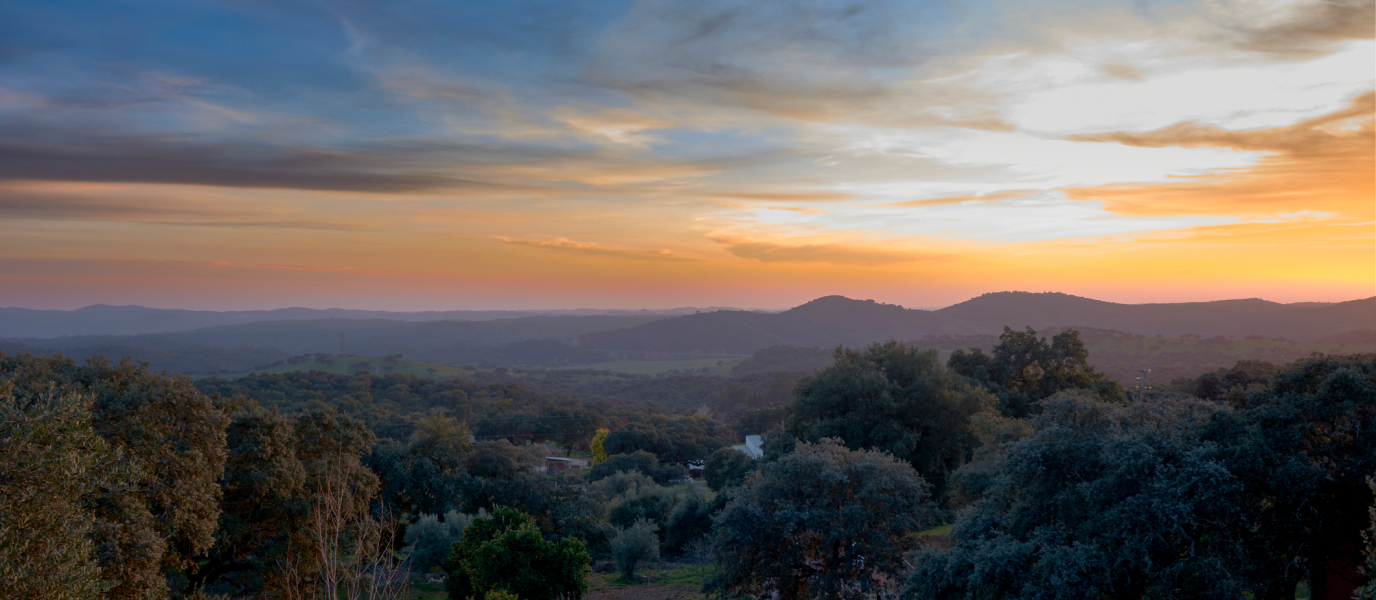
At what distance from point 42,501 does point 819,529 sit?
11984 mm

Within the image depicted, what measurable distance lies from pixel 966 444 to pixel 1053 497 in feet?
62.6

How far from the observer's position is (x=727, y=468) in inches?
1230

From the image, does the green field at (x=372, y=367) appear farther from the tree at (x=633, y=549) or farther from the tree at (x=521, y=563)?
the tree at (x=521, y=563)

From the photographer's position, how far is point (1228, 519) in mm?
10391

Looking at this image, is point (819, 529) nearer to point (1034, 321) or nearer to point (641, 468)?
point (641, 468)

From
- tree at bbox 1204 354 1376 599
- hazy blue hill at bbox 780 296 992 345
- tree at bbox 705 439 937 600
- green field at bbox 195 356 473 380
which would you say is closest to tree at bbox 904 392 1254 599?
tree at bbox 1204 354 1376 599

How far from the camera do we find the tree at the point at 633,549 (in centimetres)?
2183

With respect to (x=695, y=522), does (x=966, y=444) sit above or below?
above

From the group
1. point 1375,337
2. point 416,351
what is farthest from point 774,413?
point 416,351

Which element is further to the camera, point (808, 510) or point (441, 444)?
point (441, 444)

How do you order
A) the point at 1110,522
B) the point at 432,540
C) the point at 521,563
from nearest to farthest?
1. the point at 1110,522
2. the point at 521,563
3. the point at 432,540

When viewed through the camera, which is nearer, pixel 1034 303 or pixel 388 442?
pixel 388 442

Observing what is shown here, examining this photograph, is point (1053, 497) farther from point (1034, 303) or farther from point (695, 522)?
point (1034, 303)

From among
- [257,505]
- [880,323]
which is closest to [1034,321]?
[880,323]
